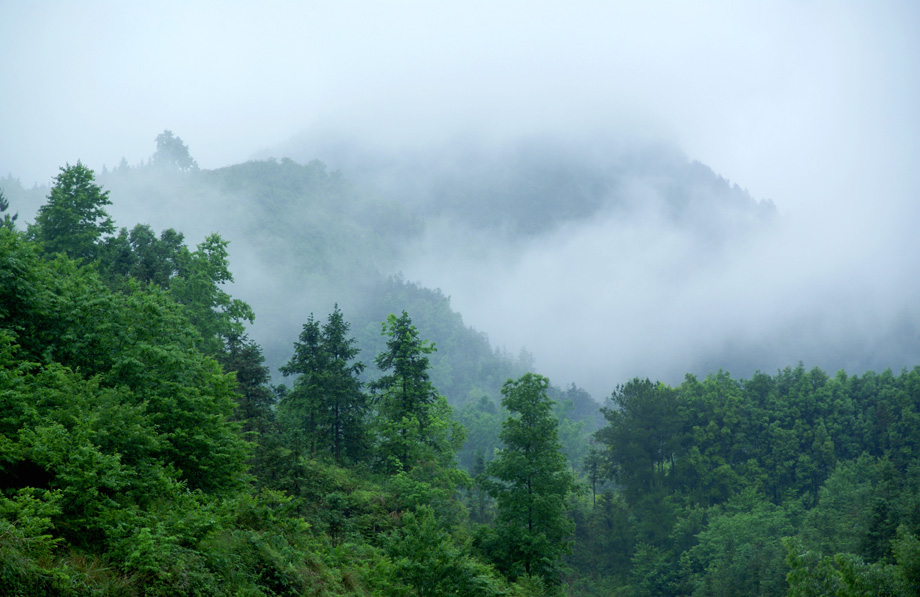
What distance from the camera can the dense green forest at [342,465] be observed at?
11945 mm

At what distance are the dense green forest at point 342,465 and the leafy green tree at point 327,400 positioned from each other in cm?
14

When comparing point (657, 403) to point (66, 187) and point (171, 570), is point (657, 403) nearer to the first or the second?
Answer: point (66, 187)

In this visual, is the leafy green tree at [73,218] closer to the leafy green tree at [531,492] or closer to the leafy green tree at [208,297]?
the leafy green tree at [208,297]

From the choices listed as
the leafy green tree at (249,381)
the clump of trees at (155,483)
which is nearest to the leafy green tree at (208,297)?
the leafy green tree at (249,381)

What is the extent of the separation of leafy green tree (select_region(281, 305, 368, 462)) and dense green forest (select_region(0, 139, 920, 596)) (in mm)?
145

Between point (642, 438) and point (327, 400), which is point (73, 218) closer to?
point (327, 400)

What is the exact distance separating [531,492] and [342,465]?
456 inches

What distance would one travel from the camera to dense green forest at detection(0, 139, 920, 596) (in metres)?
11.9

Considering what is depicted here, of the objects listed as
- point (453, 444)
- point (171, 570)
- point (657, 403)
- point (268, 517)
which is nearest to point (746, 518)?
point (657, 403)

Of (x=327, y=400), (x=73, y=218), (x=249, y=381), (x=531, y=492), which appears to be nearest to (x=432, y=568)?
(x=531, y=492)

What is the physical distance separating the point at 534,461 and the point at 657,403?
41289 millimetres

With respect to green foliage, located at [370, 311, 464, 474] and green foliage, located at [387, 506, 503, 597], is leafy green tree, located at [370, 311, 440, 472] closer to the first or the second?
green foliage, located at [370, 311, 464, 474]

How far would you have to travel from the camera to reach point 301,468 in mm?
25328

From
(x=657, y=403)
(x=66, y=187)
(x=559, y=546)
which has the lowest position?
(x=559, y=546)
